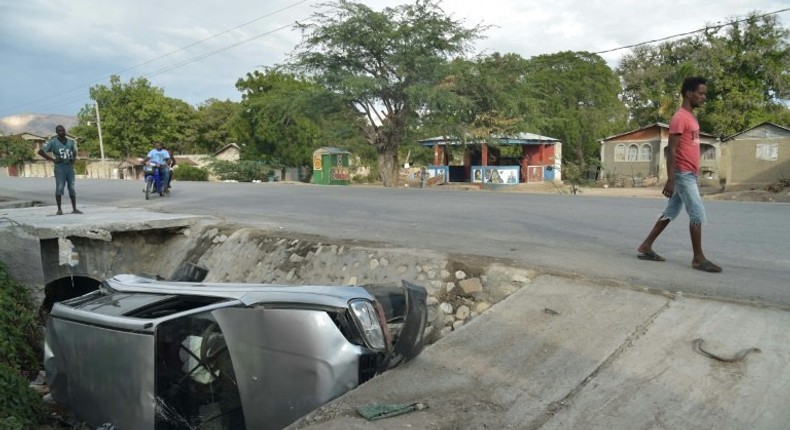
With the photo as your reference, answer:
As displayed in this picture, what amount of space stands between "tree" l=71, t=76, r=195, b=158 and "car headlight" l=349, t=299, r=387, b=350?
192ft

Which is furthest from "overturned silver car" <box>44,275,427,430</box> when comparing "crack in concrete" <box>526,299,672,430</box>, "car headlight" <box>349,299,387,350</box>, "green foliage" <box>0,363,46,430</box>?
"crack in concrete" <box>526,299,672,430</box>

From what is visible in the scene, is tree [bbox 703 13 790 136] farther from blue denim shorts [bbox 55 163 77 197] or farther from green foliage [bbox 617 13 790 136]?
blue denim shorts [bbox 55 163 77 197]

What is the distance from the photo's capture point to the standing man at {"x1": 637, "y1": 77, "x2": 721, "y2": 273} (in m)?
4.70

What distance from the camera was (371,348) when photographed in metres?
3.27

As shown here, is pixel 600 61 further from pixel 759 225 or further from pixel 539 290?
pixel 539 290

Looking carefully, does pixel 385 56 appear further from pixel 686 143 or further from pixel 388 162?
pixel 686 143

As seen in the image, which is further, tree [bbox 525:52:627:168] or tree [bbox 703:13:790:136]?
tree [bbox 525:52:627:168]

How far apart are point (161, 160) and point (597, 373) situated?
14.2 metres

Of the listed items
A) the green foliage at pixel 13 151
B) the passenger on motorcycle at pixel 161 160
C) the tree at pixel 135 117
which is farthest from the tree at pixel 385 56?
the green foliage at pixel 13 151

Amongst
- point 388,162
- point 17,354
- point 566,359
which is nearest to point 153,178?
point 17,354

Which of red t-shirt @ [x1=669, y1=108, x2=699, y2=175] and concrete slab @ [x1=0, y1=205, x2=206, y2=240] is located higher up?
red t-shirt @ [x1=669, y1=108, x2=699, y2=175]

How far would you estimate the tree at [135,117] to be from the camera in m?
56.7

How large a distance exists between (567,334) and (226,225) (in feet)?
20.0

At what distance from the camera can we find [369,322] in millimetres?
3350
